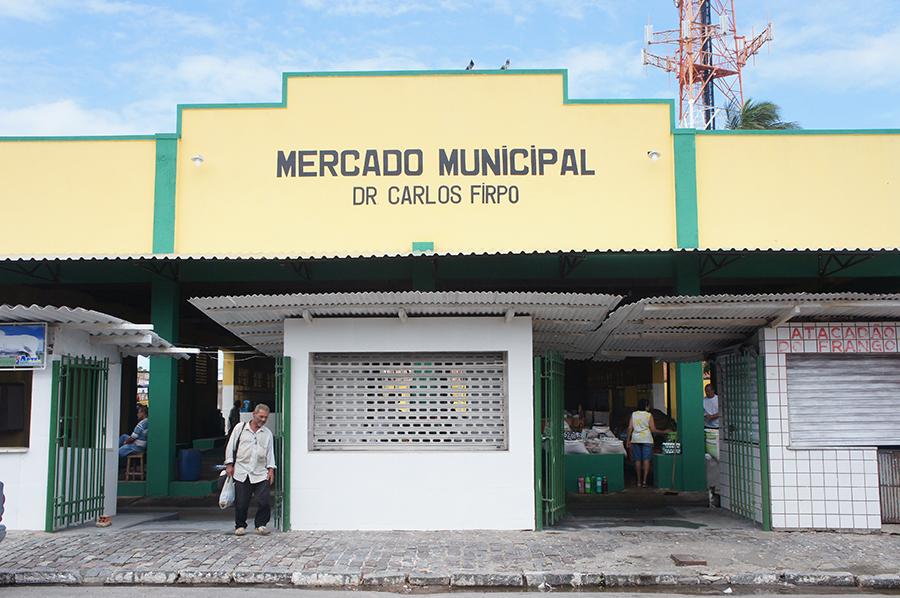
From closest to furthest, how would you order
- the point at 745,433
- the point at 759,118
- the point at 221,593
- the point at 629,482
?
1. the point at 221,593
2. the point at 745,433
3. the point at 629,482
4. the point at 759,118

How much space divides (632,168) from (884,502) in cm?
636

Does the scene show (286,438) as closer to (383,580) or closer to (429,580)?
(383,580)

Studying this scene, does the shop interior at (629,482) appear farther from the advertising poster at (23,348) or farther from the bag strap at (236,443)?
the advertising poster at (23,348)

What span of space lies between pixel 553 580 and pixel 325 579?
82.1 inches

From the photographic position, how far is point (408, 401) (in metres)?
10.4

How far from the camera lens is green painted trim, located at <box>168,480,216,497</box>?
13445 mm

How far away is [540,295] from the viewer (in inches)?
361

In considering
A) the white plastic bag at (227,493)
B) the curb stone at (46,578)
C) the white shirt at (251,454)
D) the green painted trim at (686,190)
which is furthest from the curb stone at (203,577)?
the green painted trim at (686,190)

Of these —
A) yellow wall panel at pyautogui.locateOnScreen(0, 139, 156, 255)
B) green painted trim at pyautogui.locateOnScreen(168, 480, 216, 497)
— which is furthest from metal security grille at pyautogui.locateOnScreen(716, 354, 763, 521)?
yellow wall panel at pyautogui.locateOnScreen(0, 139, 156, 255)

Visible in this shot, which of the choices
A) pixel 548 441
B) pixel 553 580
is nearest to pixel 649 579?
pixel 553 580

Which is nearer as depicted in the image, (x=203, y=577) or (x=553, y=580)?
(x=553, y=580)

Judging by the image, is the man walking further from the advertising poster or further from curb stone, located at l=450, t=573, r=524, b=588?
curb stone, located at l=450, t=573, r=524, b=588

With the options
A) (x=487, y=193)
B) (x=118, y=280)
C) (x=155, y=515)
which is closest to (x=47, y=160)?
(x=118, y=280)

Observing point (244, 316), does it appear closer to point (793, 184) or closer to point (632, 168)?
point (632, 168)
